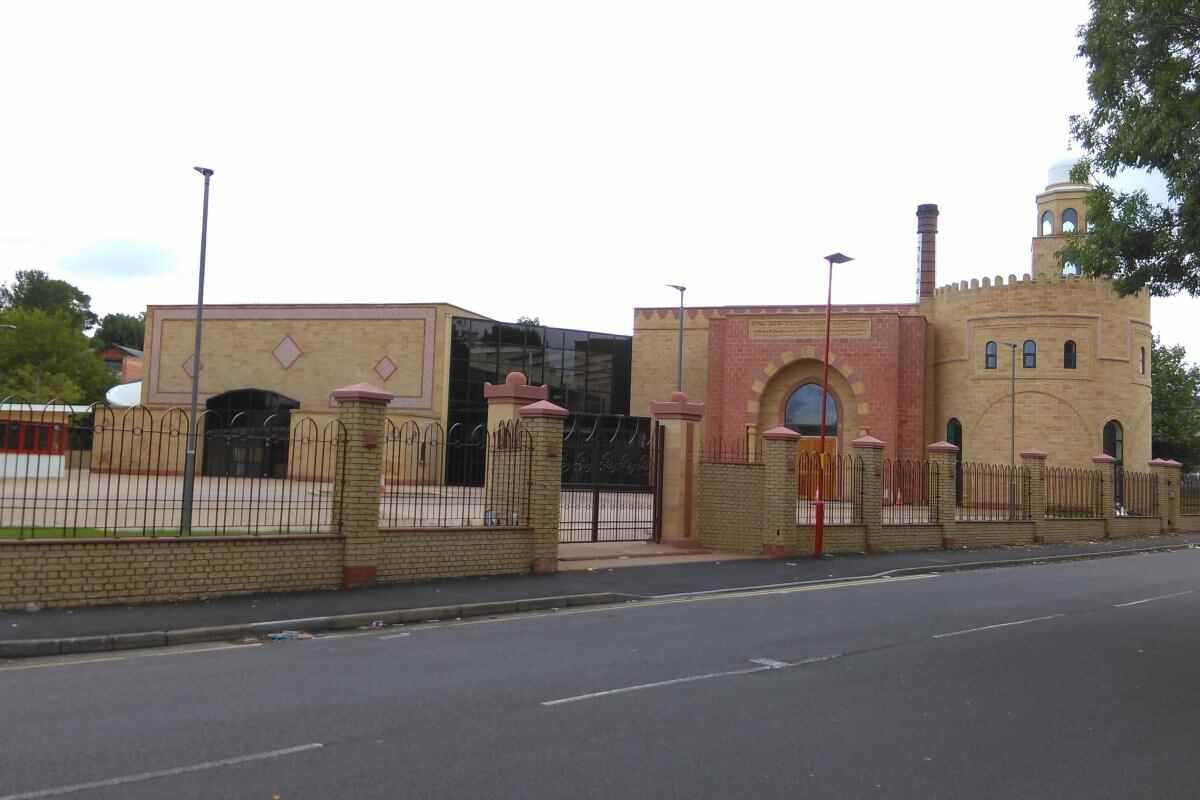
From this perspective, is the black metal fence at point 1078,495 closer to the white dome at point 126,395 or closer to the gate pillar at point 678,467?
the gate pillar at point 678,467

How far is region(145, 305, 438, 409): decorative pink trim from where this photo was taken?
44000 millimetres

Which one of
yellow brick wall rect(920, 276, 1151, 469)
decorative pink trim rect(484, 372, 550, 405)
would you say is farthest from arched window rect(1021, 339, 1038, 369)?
decorative pink trim rect(484, 372, 550, 405)

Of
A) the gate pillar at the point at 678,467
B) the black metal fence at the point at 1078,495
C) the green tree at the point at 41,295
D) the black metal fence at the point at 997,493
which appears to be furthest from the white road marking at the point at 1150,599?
the green tree at the point at 41,295

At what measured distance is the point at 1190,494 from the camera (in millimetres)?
38688

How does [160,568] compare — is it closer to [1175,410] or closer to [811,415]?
[811,415]

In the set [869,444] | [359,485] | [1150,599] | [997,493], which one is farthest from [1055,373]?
[359,485]

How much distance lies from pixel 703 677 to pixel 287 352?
132 ft

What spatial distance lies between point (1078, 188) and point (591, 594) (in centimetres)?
4659

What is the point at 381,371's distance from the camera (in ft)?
147

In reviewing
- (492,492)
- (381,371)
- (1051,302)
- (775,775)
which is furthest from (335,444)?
(1051,302)

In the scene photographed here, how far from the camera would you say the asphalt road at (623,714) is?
18.8 feet

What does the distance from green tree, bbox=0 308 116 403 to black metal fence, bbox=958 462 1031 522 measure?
53.0m

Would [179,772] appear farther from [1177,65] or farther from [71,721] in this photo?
[1177,65]

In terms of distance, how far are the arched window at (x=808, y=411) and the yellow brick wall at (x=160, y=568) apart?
31636mm
